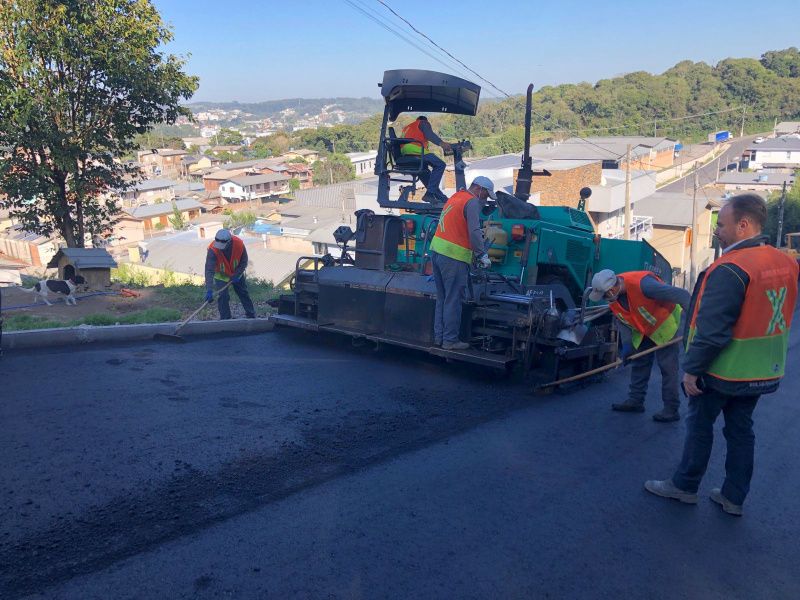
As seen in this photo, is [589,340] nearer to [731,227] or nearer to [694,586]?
[731,227]

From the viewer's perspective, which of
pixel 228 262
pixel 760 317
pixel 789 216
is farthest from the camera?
pixel 789 216

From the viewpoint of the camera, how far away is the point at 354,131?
84.1 m

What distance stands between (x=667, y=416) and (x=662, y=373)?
361 millimetres

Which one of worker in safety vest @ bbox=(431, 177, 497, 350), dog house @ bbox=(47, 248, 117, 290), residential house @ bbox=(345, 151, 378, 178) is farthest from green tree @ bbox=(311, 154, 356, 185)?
worker in safety vest @ bbox=(431, 177, 497, 350)

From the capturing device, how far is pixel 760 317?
3.50 metres

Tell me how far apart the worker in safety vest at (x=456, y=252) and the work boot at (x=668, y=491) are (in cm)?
247

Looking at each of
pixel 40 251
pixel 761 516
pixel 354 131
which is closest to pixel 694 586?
pixel 761 516

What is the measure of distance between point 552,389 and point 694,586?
290cm

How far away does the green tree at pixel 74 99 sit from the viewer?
376 inches

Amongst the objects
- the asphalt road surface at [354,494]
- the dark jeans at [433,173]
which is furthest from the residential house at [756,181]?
the asphalt road surface at [354,494]

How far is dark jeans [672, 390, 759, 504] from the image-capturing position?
367 centimetres

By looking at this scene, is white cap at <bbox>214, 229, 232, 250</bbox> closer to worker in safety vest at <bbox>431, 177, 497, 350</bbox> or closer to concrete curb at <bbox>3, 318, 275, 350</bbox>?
concrete curb at <bbox>3, 318, 275, 350</bbox>

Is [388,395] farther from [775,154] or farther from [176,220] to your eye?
[775,154]

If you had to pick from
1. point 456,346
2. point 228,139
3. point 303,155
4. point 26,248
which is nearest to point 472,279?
point 456,346
